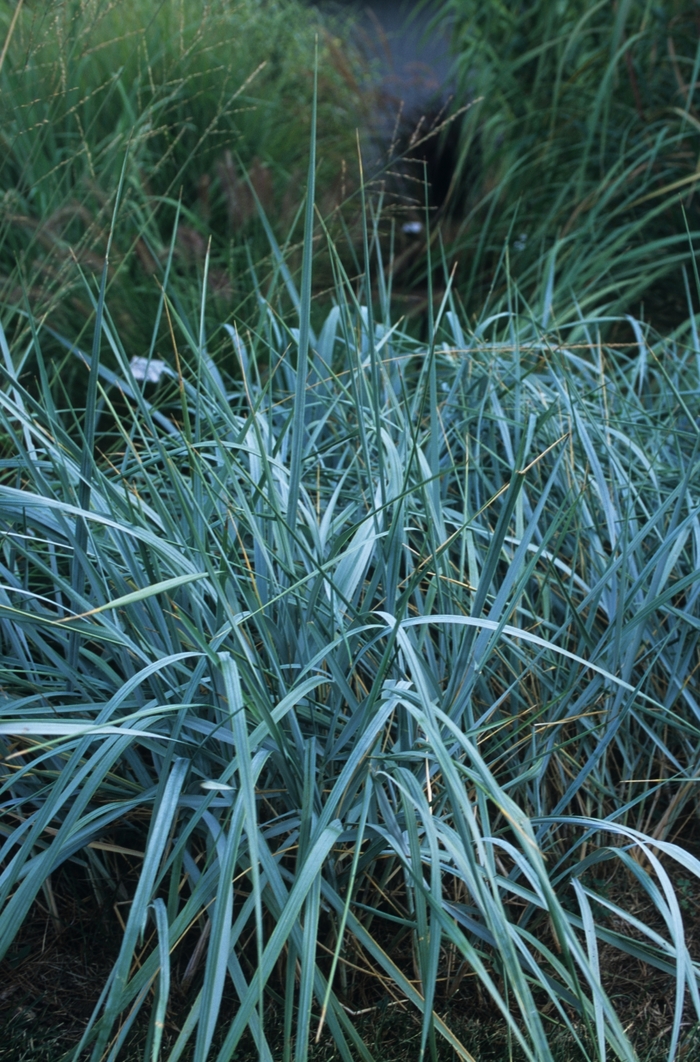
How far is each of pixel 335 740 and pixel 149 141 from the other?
2.82 meters

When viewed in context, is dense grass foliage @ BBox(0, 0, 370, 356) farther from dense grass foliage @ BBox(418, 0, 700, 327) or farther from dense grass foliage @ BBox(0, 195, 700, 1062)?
dense grass foliage @ BBox(0, 195, 700, 1062)

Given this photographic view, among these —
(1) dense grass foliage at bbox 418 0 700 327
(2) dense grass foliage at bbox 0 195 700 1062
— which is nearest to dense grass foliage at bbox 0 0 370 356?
(1) dense grass foliage at bbox 418 0 700 327

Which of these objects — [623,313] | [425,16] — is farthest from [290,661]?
[425,16]

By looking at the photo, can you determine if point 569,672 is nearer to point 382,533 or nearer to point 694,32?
point 382,533

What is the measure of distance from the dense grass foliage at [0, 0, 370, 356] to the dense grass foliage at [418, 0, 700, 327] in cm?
57

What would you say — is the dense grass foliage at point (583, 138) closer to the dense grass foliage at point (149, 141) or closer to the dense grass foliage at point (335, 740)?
the dense grass foliage at point (149, 141)

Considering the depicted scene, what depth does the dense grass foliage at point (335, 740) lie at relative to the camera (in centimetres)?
103

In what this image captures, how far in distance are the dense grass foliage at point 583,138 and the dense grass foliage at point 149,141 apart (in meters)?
0.57

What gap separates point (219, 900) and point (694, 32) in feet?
11.4

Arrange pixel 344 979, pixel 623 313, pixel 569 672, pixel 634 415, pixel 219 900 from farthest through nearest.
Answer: pixel 623 313 < pixel 634 415 < pixel 569 672 < pixel 344 979 < pixel 219 900

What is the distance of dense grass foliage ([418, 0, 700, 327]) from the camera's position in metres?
3.12

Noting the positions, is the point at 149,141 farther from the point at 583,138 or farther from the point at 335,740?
the point at 335,740

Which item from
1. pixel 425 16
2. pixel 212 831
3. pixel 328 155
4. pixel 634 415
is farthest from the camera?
pixel 425 16

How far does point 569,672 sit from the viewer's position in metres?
1.53
